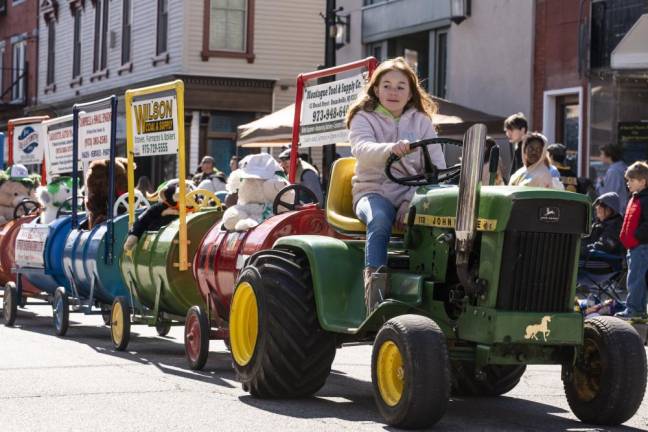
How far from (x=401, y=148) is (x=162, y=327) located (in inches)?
204

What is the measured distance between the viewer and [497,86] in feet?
79.7

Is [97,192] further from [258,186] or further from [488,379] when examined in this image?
[488,379]

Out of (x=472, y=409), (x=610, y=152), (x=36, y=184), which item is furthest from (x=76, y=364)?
(x=610, y=152)

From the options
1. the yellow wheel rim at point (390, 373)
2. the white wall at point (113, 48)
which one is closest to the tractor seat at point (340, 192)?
the yellow wheel rim at point (390, 373)

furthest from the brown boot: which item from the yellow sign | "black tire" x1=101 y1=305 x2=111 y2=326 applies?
A: "black tire" x1=101 y1=305 x2=111 y2=326

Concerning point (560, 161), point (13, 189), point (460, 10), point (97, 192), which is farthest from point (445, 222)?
point (460, 10)

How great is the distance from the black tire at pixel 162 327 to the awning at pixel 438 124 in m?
5.81

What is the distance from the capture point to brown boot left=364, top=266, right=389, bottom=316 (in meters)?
8.34

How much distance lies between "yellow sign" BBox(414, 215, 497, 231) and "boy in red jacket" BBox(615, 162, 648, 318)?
6219 mm

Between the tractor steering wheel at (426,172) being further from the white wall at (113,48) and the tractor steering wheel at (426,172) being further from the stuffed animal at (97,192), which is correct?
the white wall at (113,48)

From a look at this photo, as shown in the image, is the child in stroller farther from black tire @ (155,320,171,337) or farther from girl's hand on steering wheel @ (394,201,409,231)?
girl's hand on steering wheel @ (394,201,409,231)

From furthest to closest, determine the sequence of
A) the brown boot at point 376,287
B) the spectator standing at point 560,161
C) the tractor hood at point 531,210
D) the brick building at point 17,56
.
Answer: the brick building at point 17,56 → the spectator standing at point 560,161 → the brown boot at point 376,287 → the tractor hood at point 531,210

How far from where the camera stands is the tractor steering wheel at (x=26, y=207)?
56.7ft

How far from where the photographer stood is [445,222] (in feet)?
26.7
